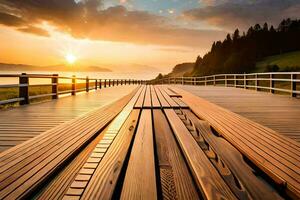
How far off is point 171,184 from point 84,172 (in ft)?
2.60

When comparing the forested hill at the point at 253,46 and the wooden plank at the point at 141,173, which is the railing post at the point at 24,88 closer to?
the wooden plank at the point at 141,173

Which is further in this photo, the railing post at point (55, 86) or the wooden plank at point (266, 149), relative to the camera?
the railing post at point (55, 86)

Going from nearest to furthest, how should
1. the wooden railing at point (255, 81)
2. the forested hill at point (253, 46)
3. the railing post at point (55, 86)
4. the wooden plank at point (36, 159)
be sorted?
the wooden plank at point (36, 159)
the railing post at point (55, 86)
the wooden railing at point (255, 81)
the forested hill at point (253, 46)

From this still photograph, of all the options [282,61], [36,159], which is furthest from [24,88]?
[282,61]

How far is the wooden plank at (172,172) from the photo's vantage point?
217 cm

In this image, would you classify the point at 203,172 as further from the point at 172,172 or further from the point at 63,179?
the point at 63,179

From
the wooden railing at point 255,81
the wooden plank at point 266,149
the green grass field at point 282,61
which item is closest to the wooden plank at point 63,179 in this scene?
the wooden plank at point 266,149

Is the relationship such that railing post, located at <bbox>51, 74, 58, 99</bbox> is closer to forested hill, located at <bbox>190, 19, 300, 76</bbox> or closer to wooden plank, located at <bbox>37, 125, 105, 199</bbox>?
wooden plank, located at <bbox>37, 125, 105, 199</bbox>

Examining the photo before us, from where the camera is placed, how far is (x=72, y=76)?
14.4 metres

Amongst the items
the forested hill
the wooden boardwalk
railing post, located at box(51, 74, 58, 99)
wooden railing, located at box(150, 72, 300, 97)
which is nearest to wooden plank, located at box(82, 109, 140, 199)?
the wooden boardwalk

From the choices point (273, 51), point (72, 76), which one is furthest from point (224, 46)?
point (72, 76)

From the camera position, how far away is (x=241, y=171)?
2.69 meters

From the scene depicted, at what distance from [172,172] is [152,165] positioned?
0.74 ft

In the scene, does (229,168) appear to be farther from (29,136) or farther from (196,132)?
(29,136)
